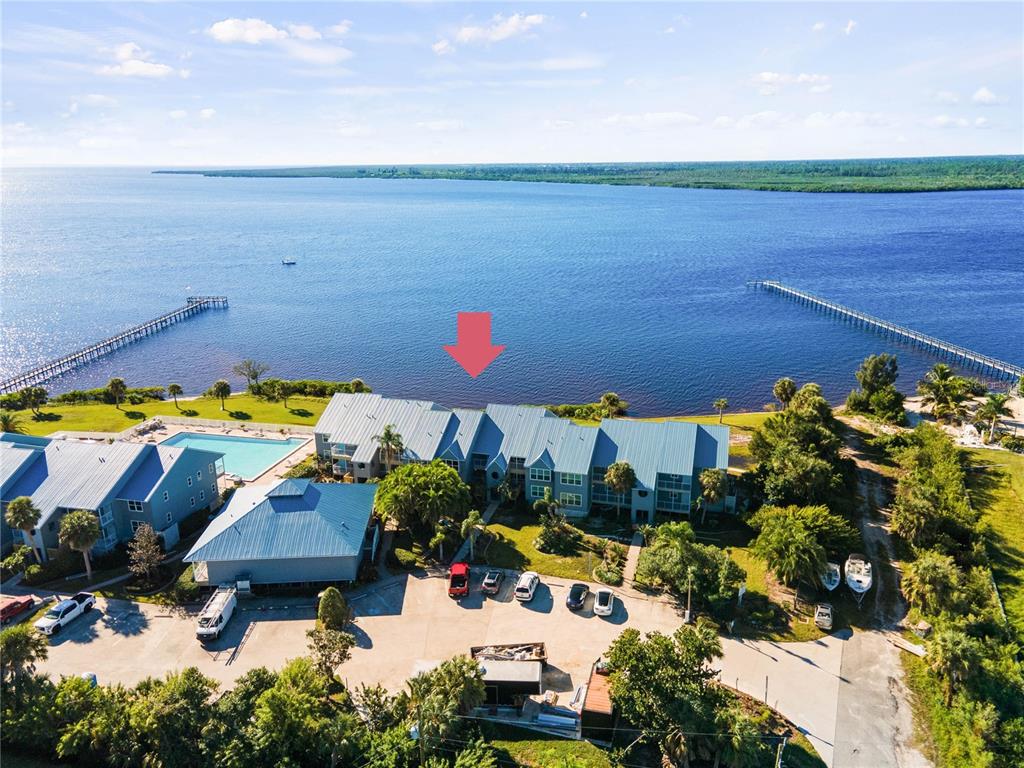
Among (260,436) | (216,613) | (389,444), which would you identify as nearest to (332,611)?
(216,613)

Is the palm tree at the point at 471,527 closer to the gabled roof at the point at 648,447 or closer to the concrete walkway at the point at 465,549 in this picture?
the concrete walkway at the point at 465,549

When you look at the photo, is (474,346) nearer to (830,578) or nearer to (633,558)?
(633,558)

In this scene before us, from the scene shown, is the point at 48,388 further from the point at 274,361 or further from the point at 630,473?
the point at 630,473

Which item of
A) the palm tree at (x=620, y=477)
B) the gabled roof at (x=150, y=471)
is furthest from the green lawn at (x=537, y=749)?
the gabled roof at (x=150, y=471)

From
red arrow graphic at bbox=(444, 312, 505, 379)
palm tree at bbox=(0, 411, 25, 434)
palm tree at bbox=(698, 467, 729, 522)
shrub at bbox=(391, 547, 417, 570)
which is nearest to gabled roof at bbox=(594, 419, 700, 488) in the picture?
palm tree at bbox=(698, 467, 729, 522)

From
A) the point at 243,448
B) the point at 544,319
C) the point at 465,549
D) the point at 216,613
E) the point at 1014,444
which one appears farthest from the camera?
the point at 544,319

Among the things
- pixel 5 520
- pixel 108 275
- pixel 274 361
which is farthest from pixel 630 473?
pixel 108 275

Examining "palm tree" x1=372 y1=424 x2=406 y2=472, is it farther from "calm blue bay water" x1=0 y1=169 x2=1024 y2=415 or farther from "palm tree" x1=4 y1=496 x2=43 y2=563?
"calm blue bay water" x1=0 y1=169 x2=1024 y2=415
